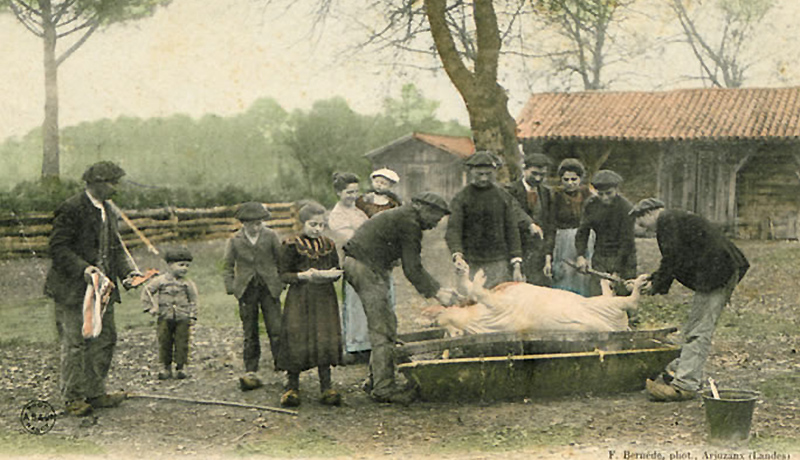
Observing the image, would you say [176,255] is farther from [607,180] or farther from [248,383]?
[607,180]

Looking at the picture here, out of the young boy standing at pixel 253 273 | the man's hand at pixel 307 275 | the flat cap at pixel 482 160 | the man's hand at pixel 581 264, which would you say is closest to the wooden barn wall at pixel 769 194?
the man's hand at pixel 581 264

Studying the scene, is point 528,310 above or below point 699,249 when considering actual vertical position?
below

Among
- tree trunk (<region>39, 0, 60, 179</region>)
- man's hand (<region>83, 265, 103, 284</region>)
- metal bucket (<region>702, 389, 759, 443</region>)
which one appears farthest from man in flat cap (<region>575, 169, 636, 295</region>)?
tree trunk (<region>39, 0, 60, 179</region>)

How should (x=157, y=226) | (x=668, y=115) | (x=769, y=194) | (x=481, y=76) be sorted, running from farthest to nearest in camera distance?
(x=668, y=115)
(x=769, y=194)
(x=157, y=226)
(x=481, y=76)

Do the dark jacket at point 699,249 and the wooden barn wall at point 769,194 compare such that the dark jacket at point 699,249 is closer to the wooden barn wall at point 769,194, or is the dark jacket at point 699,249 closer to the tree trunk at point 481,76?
the tree trunk at point 481,76

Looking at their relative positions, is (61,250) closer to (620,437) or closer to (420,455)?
(420,455)

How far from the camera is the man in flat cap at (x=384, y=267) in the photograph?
19.1 ft

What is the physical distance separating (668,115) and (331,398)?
45.8ft

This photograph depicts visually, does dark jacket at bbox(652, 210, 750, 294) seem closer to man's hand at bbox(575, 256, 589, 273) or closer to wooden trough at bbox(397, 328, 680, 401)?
wooden trough at bbox(397, 328, 680, 401)

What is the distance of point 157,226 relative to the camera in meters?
15.0

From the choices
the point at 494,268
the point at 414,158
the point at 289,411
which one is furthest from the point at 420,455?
the point at 414,158

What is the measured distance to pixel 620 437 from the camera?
5.04m

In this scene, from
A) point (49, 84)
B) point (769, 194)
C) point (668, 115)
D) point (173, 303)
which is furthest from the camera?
point (668, 115)

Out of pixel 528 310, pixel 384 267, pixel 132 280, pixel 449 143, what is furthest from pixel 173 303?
pixel 449 143
